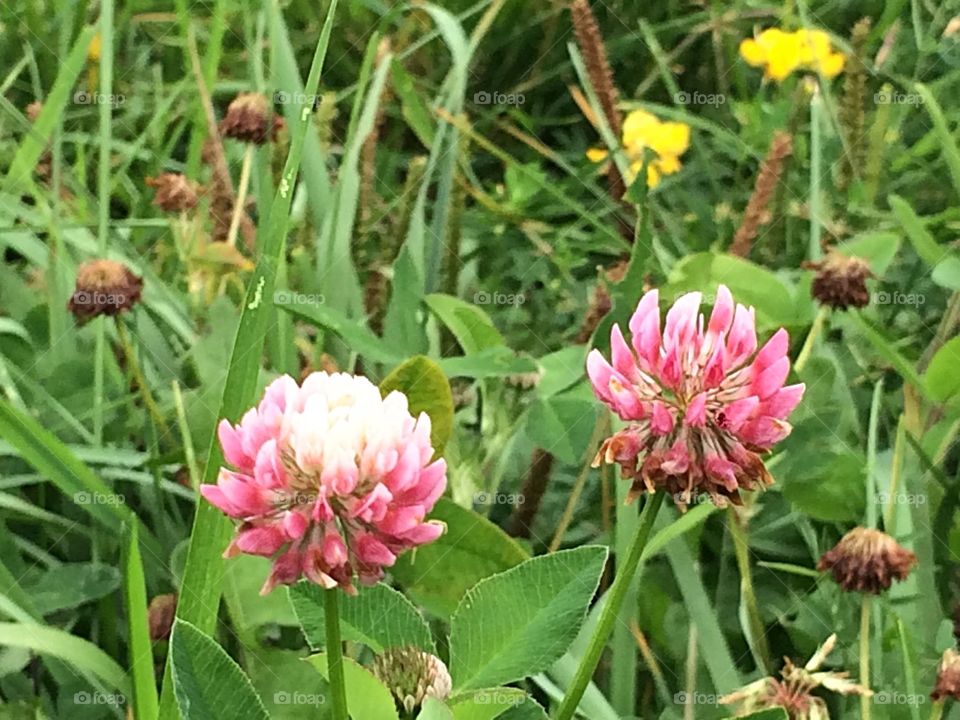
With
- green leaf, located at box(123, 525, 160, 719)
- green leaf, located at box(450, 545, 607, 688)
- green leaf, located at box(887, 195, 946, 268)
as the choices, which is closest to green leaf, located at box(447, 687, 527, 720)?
green leaf, located at box(450, 545, 607, 688)

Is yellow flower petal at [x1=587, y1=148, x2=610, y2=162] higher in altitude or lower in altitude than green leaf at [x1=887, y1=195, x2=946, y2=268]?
higher

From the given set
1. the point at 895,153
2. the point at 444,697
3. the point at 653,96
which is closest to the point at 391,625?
the point at 444,697

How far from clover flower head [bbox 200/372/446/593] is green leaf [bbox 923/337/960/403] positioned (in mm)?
396

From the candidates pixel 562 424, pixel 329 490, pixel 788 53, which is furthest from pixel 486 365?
pixel 788 53

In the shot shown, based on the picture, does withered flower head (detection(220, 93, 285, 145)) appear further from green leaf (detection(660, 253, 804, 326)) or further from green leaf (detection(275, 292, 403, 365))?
green leaf (detection(660, 253, 804, 326))

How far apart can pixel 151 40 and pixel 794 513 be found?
3.16 ft

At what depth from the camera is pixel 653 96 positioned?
120 centimetres

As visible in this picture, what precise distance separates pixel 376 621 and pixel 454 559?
0.10m

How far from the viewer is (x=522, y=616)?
384mm

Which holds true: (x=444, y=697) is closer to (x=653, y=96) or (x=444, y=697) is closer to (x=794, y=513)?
(x=794, y=513)

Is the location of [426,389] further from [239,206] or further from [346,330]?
[239,206]

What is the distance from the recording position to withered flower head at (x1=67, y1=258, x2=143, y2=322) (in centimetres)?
64

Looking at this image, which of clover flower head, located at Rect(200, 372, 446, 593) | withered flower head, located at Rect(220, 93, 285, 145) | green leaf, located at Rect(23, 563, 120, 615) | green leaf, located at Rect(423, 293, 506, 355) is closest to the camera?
clover flower head, located at Rect(200, 372, 446, 593)

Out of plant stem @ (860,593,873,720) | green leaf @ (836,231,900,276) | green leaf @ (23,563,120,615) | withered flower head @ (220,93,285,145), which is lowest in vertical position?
green leaf @ (23,563,120,615)
